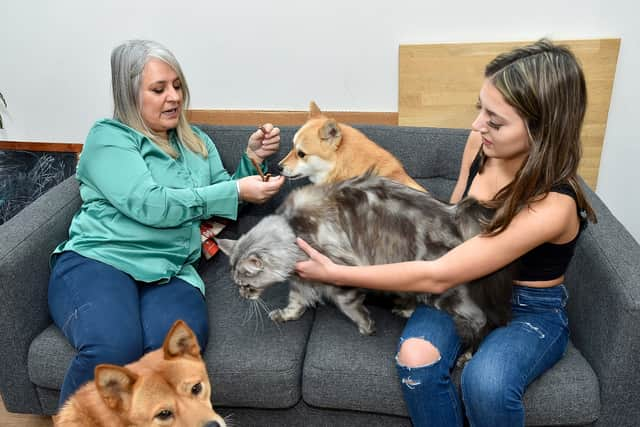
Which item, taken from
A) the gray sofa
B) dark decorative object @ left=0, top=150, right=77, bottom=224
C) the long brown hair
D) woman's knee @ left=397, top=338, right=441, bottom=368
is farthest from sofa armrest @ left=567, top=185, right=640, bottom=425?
dark decorative object @ left=0, top=150, right=77, bottom=224

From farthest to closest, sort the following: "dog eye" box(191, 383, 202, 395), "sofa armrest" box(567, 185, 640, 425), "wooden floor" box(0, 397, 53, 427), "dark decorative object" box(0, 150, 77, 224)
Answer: "dark decorative object" box(0, 150, 77, 224)
"wooden floor" box(0, 397, 53, 427)
"sofa armrest" box(567, 185, 640, 425)
"dog eye" box(191, 383, 202, 395)

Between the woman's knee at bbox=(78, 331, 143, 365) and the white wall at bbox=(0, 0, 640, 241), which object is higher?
the white wall at bbox=(0, 0, 640, 241)

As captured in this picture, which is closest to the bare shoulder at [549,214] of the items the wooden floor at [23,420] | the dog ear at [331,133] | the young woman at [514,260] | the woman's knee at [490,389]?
the young woman at [514,260]

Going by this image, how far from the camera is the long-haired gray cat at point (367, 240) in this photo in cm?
162

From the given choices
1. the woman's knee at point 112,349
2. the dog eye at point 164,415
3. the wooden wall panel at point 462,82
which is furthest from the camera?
the wooden wall panel at point 462,82

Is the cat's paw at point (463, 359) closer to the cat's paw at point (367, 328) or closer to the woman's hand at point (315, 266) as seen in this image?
the cat's paw at point (367, 328)

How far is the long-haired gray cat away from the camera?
1.62m

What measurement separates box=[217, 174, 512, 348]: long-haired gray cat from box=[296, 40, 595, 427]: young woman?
0.07 meters

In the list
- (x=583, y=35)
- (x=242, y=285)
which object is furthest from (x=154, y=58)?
(x=583, y=35)

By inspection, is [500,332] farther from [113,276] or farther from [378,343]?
[113,276]

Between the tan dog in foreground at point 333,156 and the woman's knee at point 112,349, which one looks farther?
the tan dog in foreground at point 333,156

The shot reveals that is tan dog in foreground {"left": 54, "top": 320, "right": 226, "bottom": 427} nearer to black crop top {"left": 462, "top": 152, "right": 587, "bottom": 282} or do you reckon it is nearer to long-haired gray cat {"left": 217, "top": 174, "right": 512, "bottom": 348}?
long-haired gray cat {"left": 217, "top": 174, "right": 512, "bottom": 348}

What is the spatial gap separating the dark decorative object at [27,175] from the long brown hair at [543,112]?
94.9 inches

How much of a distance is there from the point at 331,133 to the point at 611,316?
1238 millimetres
